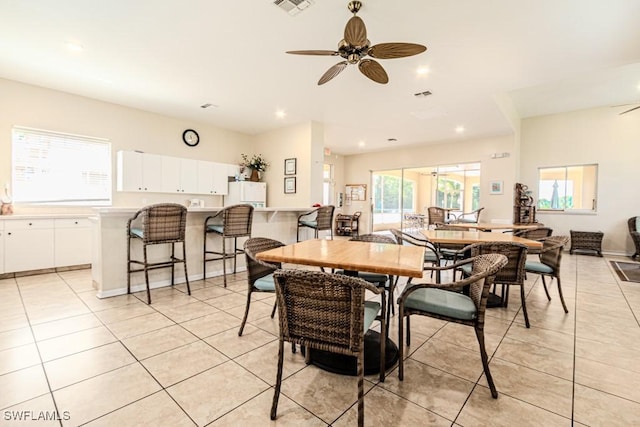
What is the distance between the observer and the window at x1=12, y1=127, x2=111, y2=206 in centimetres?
442

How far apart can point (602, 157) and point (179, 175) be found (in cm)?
953

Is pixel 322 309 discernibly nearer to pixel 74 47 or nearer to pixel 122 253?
pixel 122 253

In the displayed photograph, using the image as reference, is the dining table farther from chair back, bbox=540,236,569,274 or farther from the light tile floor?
chair back, bbox=540,236,569,274

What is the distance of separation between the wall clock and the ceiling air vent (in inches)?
174

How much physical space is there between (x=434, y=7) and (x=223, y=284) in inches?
153

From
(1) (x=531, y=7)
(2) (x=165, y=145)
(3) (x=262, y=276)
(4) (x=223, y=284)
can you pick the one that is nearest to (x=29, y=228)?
(2) (x=165, y=145)

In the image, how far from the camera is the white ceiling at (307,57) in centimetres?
264

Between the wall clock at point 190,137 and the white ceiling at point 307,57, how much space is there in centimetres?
56

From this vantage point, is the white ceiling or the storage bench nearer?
the white ceiling

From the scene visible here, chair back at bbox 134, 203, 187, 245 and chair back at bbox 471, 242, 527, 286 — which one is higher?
chair back at bbox 134, 203, 187, 245

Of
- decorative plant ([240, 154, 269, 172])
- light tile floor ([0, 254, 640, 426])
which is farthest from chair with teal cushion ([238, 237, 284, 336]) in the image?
decorative plant ([240, 154, 269, 172])

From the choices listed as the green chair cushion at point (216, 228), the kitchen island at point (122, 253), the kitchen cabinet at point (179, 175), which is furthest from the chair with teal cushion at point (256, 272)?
the kitchen cabinet at point (179, 175)

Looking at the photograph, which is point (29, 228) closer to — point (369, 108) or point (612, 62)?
point (369, 108)

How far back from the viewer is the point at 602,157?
21.6 feet
